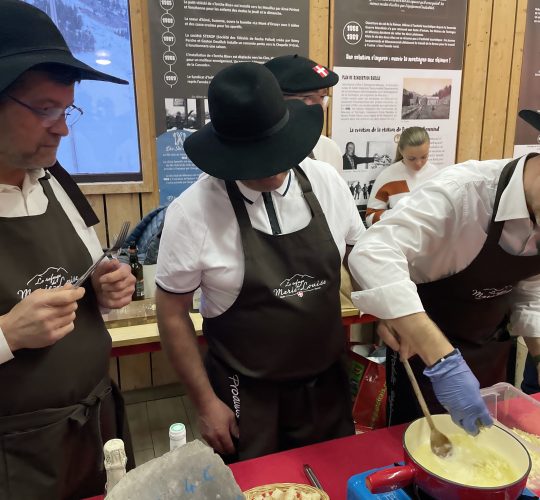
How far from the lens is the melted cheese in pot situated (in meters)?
0.90

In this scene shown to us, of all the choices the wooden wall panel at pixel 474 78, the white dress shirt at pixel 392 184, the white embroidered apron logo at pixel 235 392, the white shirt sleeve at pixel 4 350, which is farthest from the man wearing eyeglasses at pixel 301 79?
the white shirt sleeve at pixel 4 350

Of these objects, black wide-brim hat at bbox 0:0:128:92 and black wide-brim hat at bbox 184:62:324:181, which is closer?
black wide-brim hat at bbox 0:0:128:92

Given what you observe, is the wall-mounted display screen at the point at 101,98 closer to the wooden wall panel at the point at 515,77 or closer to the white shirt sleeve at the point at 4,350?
the white shirt sleeve at the point at 4,350

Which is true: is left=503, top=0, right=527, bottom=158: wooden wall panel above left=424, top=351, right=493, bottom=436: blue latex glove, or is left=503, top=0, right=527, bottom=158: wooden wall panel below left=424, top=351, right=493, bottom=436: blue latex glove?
above

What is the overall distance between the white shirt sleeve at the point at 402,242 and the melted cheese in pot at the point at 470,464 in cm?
30

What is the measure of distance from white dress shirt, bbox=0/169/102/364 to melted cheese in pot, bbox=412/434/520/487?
0.91 meters

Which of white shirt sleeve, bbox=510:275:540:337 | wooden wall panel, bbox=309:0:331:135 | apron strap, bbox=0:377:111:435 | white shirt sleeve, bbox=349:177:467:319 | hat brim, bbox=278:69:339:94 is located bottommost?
apron strap, bbox=0:377:111:435

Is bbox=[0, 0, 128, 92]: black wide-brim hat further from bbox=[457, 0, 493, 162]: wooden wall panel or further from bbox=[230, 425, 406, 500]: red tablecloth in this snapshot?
bbox=[457, 0, 493, 162]: wooden wall panel

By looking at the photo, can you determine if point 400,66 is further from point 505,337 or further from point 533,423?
point 533,423

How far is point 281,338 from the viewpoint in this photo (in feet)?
4.39

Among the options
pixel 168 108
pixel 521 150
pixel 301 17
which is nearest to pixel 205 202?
pixel 168 108

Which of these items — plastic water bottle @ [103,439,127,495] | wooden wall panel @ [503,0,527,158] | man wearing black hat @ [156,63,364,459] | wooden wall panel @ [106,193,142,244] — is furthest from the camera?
wooden wall panel @ [503,0,527,158]

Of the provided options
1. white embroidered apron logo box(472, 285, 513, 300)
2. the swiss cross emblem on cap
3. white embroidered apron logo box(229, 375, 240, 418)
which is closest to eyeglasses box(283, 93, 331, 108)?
the swiss cross emblem on cap

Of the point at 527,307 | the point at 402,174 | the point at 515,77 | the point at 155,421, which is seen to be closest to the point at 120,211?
the point at 155,421
